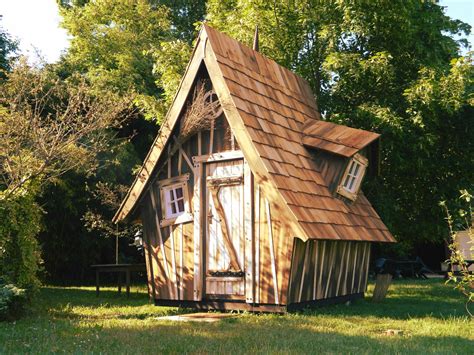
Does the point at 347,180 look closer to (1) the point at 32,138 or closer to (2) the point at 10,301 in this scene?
(1) the point at 32,138

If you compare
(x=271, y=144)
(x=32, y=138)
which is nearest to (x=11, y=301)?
(x=32, y=138)

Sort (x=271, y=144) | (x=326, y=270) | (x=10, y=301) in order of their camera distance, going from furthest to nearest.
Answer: (x=326, y=270), (x=271, y=144), (x=10, y=301)

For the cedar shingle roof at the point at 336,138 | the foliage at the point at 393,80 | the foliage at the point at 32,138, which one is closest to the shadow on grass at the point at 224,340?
the foliage at the point at 32,138

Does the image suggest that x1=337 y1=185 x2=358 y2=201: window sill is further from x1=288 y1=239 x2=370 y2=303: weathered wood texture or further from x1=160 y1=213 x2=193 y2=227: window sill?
x1=160 y1=213 x2=193 y2=227: window sill

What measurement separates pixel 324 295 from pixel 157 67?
9508 millimetres

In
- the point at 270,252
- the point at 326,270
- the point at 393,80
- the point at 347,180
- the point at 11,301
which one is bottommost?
the point at 11,301

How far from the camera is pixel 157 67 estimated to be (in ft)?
60.7

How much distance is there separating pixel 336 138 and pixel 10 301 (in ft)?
22.4

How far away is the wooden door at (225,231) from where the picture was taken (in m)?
11.4

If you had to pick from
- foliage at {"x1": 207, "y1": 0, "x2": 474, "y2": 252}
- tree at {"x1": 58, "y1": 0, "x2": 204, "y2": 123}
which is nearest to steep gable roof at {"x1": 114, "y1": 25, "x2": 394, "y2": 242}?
foliage at {"x1": 207, "y1": 0, "x2": 474, "y2": 252}

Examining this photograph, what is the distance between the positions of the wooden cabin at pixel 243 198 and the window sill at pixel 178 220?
0.8 inches

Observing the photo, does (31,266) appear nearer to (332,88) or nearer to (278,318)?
(278,318)

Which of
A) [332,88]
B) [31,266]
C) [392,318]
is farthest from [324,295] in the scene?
[332,88]

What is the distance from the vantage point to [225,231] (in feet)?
37.9
